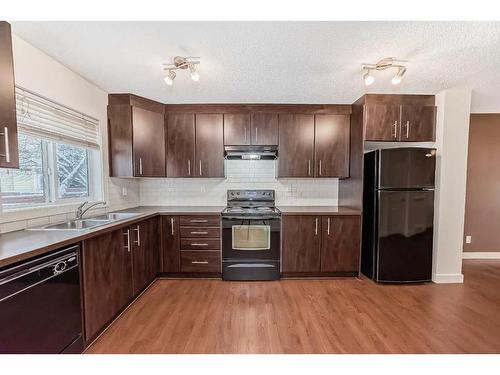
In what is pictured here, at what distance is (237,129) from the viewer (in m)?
3.07

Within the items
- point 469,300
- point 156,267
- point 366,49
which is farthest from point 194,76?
point 469,300

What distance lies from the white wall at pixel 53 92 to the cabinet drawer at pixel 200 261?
115 cm

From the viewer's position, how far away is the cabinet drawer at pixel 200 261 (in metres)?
2.82

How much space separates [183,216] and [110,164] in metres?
1.13

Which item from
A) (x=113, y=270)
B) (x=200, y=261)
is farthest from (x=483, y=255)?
(x=113, y=270)

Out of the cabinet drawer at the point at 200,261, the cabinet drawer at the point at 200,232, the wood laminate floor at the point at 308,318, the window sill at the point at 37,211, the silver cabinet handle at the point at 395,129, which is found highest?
the silver cabinet handle at the point at 395,129

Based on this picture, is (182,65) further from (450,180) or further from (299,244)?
(450,180)

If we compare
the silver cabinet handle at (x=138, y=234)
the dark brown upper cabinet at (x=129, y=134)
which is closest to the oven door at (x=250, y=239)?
the silver cabinet handle at (x=138, y=234)

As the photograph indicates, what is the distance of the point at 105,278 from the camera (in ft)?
5.97

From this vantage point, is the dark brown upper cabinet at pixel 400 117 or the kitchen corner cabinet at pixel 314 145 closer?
the dark brown upper cabinet at pixel 400 117

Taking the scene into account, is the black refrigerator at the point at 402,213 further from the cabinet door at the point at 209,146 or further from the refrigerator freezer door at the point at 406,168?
the cabinet door at the point at 209,146

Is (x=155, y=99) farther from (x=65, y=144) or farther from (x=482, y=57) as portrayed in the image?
(x=482, y=57)


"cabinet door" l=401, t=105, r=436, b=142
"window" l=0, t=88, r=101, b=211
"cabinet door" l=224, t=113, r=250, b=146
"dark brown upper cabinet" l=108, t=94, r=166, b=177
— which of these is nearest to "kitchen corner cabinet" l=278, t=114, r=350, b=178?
"cabinet door" l=224, t=113, r=250, b=146

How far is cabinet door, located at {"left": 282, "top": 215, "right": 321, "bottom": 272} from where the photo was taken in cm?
278
